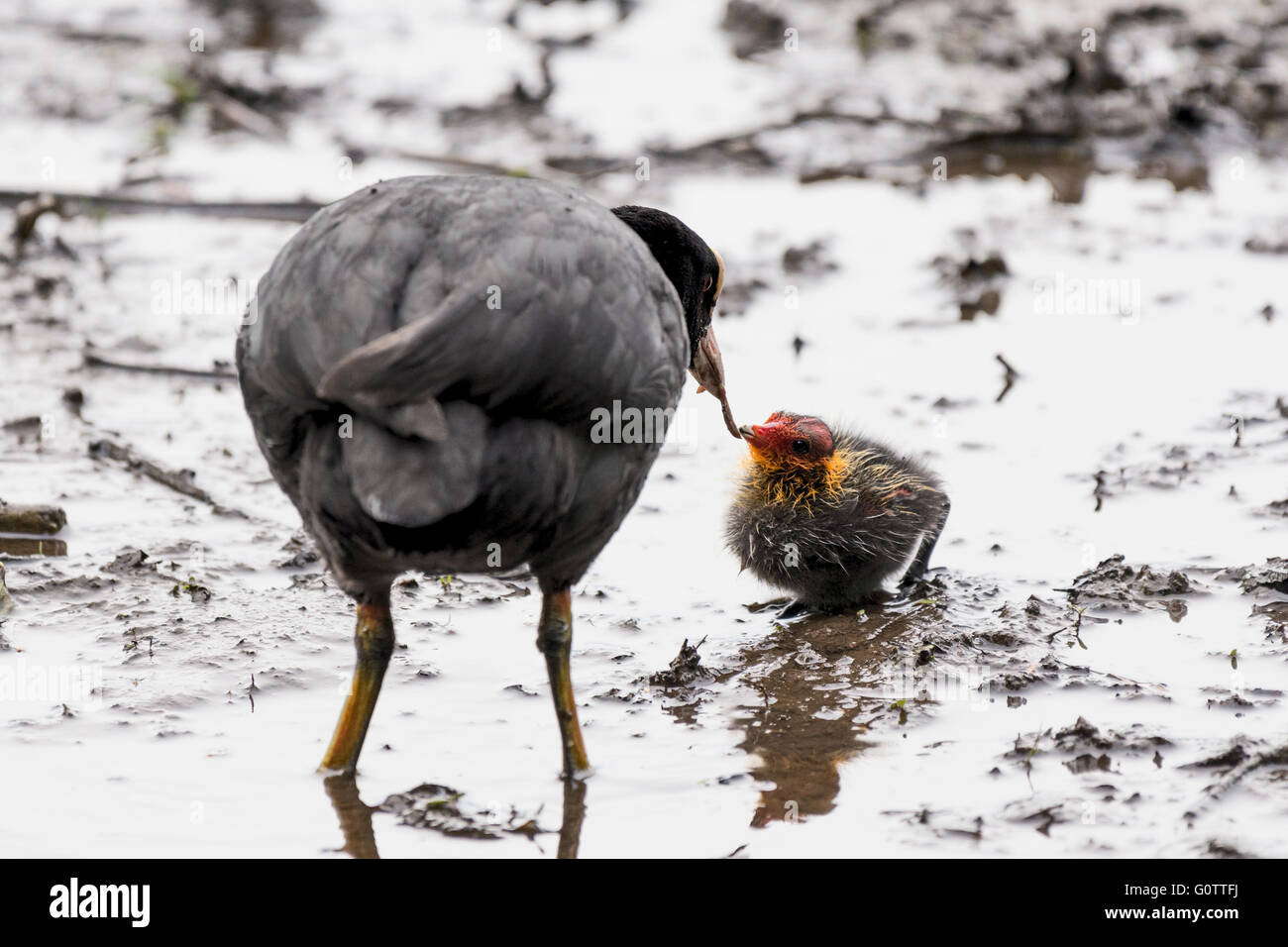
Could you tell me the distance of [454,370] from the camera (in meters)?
3.55

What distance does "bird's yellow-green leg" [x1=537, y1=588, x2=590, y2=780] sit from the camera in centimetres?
444

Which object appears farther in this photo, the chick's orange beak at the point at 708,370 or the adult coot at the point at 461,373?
the chick's orange beak at the point at 708,370

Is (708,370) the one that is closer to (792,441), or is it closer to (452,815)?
(792,441)

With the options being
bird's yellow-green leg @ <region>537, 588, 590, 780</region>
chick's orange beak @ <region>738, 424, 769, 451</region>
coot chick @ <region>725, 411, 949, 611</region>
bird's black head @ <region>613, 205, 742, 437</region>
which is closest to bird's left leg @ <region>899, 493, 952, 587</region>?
coot chick @ <region>725, 411, 949, 611</region>

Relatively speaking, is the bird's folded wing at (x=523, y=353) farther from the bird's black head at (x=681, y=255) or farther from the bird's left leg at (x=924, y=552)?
the bird's left leg at (x=924, y=552)

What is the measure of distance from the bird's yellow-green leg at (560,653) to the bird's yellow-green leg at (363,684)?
1.42ft

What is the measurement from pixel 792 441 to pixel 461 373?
236 cm

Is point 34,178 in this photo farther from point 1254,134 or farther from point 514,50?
point 1254,134

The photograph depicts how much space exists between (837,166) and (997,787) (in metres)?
7.26

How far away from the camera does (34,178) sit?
398 inches

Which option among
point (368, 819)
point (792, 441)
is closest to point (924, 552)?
point (792, 441)

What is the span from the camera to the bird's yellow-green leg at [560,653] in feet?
14.6

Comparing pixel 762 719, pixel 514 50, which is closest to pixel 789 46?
pixel 514 50

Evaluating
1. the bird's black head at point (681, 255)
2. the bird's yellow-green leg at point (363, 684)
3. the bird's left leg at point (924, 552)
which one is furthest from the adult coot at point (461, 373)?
the bird's left leg at point (924, 552)
